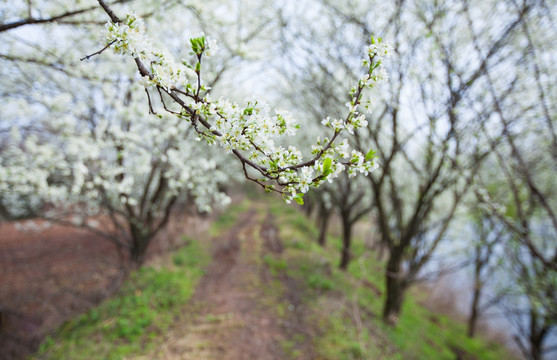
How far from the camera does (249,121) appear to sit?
6.32 ft

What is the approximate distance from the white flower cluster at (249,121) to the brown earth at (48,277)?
285 inches

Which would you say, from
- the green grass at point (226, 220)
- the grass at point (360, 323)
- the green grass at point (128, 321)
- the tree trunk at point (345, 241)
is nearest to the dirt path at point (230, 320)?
the green grass at point (128, 321)

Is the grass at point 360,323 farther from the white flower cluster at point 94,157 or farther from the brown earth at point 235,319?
the white flower cluster at point 94,157

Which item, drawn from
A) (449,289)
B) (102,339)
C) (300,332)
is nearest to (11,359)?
(102,339)

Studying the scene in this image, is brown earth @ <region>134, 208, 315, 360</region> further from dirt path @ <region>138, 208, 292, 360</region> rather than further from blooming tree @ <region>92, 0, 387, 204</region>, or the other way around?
blooming tree @ <region>92, 0, 387, 204</region>

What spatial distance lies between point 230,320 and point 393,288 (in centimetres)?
468

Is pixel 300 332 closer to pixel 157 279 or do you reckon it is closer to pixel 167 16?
pixel 157 279

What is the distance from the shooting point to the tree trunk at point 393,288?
7.39 meters

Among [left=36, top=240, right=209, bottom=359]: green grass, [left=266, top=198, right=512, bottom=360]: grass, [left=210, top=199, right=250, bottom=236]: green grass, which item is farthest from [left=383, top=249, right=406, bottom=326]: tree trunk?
[left=210, top=199, right=250, bottom=236]: green grass

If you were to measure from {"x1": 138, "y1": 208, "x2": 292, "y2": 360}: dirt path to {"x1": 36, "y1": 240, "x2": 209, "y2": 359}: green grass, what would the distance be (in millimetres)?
428

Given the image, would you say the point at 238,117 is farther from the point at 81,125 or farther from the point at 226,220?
the point at 226,220

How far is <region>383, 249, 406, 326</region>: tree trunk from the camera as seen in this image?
739 centimetres

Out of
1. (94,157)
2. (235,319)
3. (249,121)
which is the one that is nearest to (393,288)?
(235,319)

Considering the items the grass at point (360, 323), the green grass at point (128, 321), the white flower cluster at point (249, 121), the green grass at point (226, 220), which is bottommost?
the green grass at point (128, 321)
